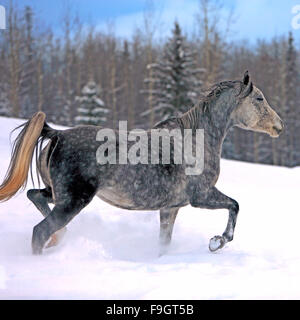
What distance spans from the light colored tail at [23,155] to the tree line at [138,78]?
712 inches

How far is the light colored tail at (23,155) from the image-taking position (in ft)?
12.0

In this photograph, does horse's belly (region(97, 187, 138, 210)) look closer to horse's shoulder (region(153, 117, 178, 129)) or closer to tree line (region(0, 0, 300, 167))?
horse's shoulder (region(153, 117, 178, 129))

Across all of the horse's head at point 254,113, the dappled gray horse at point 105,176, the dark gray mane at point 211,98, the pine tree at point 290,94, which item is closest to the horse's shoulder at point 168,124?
the dappled gray horse at point 105,176

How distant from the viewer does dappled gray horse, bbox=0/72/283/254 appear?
3.46m

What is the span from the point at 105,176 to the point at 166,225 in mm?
1208

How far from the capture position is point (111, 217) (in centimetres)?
534

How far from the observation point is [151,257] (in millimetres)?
4141

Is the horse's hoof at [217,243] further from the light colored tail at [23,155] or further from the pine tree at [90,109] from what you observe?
the pine tree at [90,109]

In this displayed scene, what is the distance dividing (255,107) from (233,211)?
127cm

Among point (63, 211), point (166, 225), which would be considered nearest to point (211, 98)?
point (166, 225)

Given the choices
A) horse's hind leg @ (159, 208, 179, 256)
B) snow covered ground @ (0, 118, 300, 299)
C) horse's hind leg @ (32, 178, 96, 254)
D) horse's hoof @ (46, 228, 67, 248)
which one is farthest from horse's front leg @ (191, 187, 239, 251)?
horse's hoof @ (46, 228, 67, 248)

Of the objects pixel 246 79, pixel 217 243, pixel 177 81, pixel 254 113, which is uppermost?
pixel 177 81

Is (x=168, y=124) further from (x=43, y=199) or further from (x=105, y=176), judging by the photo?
(x=43, y=199)
